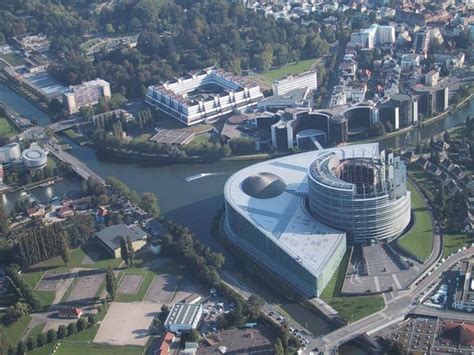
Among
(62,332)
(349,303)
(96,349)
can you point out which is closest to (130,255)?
(62,332)

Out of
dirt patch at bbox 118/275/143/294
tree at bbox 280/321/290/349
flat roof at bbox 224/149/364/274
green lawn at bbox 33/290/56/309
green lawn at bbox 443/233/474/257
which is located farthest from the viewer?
green lawn at bbox 443/233/474/257

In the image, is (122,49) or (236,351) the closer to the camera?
(236,351)

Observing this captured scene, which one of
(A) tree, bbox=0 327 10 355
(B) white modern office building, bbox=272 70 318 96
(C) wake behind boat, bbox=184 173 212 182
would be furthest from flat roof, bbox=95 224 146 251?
(B) white modern office building, bbox=272 70 318 96

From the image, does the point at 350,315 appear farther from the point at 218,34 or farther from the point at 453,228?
the point at 218,34

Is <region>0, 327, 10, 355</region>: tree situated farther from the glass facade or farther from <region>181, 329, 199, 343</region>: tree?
the glass facade

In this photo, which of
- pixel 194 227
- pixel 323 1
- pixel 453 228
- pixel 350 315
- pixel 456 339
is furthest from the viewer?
pixel 323 1

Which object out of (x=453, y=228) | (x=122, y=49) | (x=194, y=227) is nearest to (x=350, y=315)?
(x=453, y=228)
